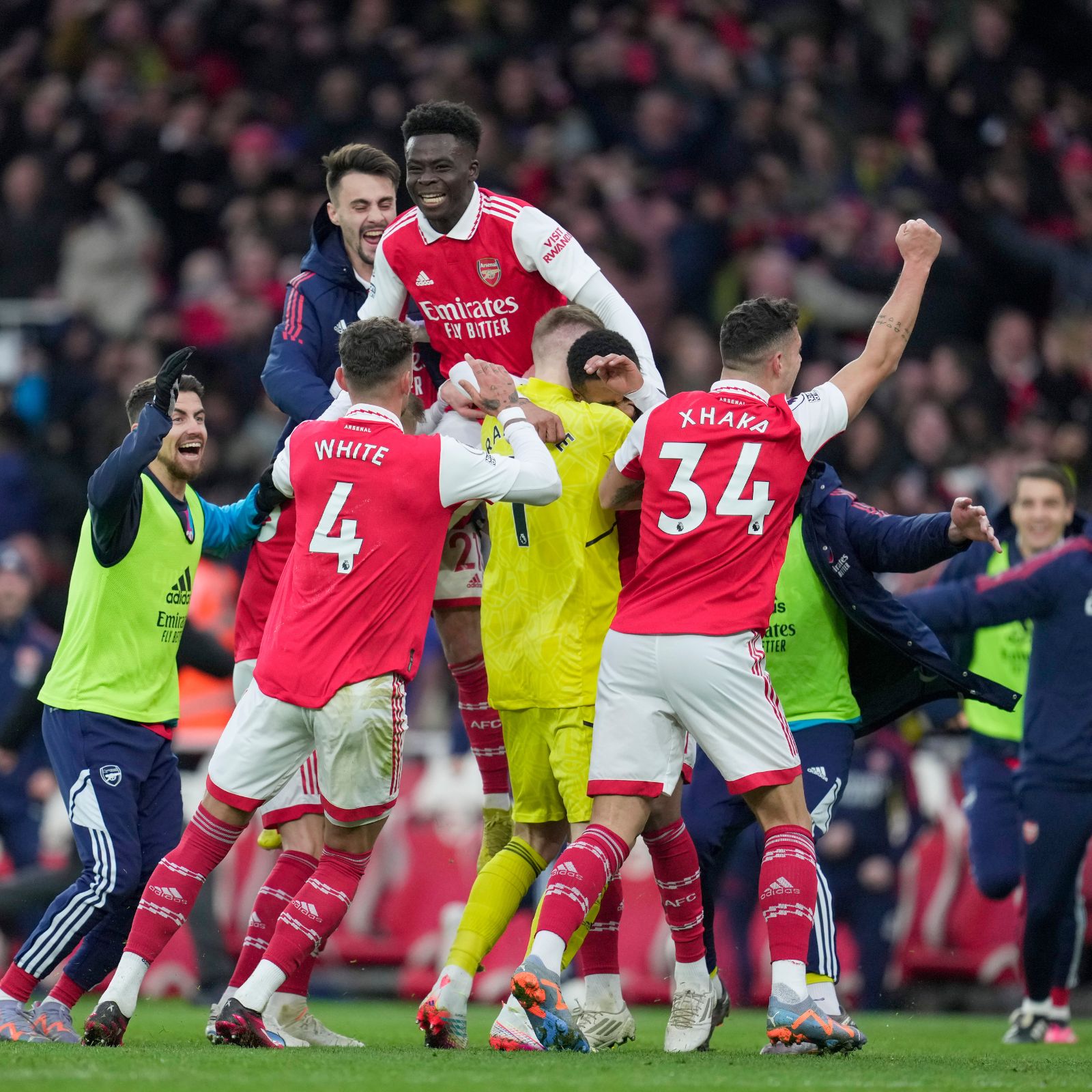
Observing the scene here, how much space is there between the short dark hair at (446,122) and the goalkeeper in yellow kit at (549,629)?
2.71 feet

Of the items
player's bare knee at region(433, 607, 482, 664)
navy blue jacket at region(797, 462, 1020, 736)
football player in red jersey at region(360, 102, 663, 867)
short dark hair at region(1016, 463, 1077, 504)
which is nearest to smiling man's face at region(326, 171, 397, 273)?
football player in red jersey at region(360, 102, 663, 867)

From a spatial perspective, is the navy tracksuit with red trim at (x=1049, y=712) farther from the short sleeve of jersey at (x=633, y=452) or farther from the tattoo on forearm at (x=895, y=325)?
the short sleeve of jersey at (x=633, y=452)

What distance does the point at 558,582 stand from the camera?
22.6 ft

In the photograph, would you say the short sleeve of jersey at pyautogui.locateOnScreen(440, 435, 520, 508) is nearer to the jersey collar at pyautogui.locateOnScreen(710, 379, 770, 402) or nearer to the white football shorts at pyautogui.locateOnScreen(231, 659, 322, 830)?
the jersey collar at pyautogui.locateOnScreen(710, 379, 770, 402)

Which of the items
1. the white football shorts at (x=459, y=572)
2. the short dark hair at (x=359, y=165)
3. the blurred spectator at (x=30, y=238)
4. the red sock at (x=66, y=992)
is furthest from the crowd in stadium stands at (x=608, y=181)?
the red sock at (x=66, y=992)

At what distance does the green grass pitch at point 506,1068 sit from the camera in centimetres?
537

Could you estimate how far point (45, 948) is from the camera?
7020 mm

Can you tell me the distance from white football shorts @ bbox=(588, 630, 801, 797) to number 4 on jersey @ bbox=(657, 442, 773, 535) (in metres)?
0.39

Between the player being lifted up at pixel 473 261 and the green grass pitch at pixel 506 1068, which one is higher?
the player being lifted up at pixel 473 261

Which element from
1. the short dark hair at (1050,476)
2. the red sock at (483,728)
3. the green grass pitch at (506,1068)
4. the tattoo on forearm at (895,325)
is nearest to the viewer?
the green grass pitch at (506,1068)

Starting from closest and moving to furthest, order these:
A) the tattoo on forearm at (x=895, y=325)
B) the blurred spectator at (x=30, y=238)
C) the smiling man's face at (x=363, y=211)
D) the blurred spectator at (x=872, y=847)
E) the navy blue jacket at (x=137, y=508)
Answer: the navy blue jacket at (x=137, y=508) → the tattoo on forearm at (x=895, y=325) → the smiling man's face at (x=363, y=211) → the blurred spectator at (x=872, y=847) → the blurred spectator at (x=30, y=238)

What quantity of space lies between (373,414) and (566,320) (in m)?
0.87

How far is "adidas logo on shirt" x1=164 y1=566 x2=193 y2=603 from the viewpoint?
24.0 ft

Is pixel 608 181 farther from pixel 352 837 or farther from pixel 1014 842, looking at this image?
pixel 352 837
